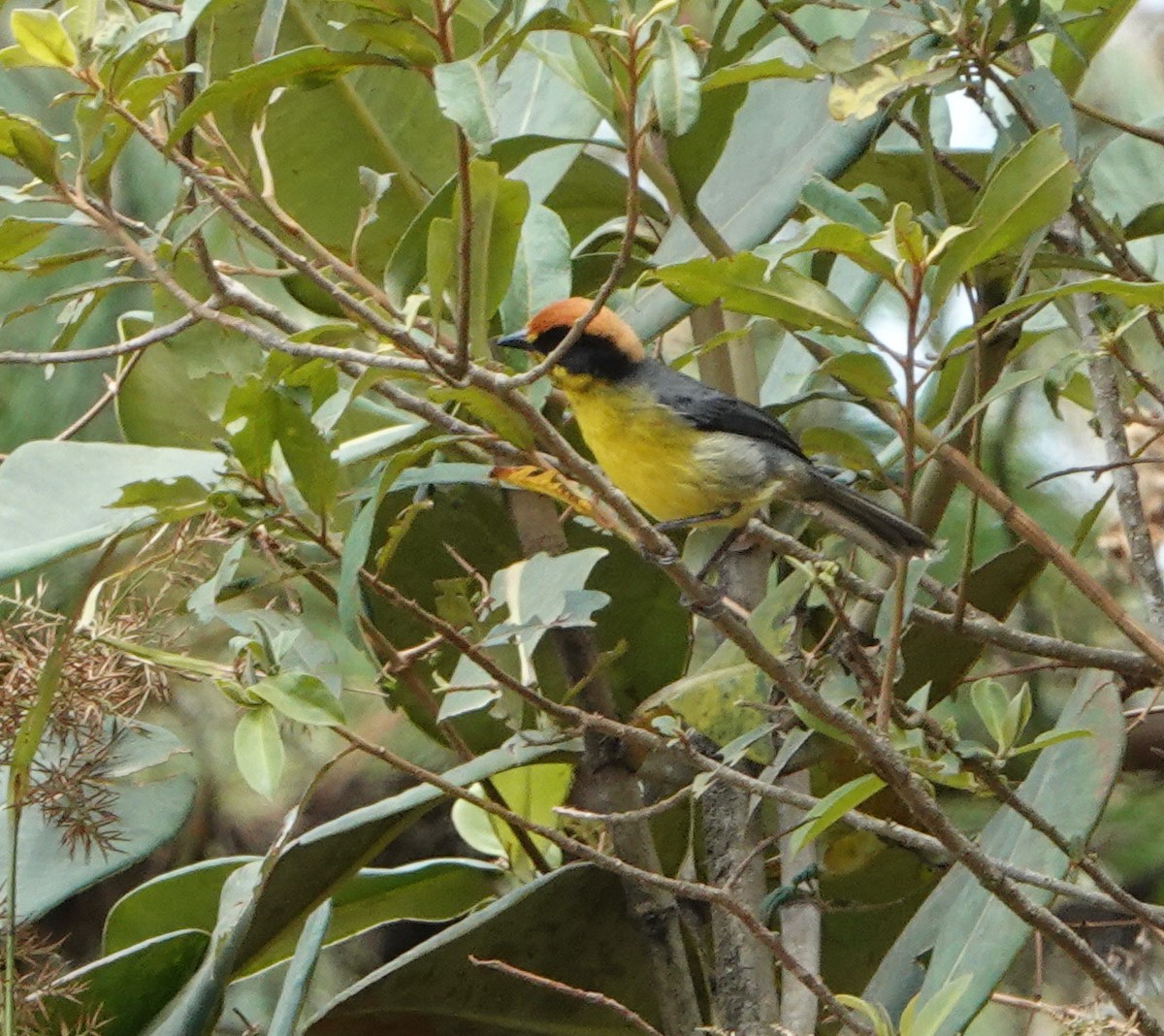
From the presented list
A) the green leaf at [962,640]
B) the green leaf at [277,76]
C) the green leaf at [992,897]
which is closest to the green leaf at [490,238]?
the green leaf at [277,76]

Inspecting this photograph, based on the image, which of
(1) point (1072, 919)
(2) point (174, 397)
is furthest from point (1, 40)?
(1) point (1072, 919)

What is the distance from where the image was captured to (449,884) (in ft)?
6.10

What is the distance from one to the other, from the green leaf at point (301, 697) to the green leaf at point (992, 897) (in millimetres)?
506

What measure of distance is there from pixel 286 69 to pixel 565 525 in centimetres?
86

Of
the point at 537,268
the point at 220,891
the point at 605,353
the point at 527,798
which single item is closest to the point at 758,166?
the point at 537,268

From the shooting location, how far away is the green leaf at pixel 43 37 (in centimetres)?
109

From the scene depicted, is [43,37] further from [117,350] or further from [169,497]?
[169,497]

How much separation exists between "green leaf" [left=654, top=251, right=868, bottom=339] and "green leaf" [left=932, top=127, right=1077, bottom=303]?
86 millimetres

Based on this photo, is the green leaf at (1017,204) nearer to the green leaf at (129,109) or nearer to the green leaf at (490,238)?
the green leaf at (490,238)

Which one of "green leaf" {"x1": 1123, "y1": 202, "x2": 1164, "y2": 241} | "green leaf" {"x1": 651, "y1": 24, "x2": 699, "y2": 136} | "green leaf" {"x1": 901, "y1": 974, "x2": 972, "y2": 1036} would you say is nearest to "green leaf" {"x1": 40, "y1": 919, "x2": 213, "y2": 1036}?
"green leaf" {"x1": 901, "y1": 974, "x2": 972, "y2": 1036}

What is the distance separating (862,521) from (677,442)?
1.37 feet

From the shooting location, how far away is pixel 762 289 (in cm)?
121

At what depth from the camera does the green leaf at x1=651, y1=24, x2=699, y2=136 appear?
1018 millimetres

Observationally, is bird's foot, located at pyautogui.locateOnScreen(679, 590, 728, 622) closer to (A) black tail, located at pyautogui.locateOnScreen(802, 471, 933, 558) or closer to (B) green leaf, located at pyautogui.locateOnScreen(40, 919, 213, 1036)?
(A) black tail, located at pyautogui.locateOnScreen(802, 471, 933, 558)
